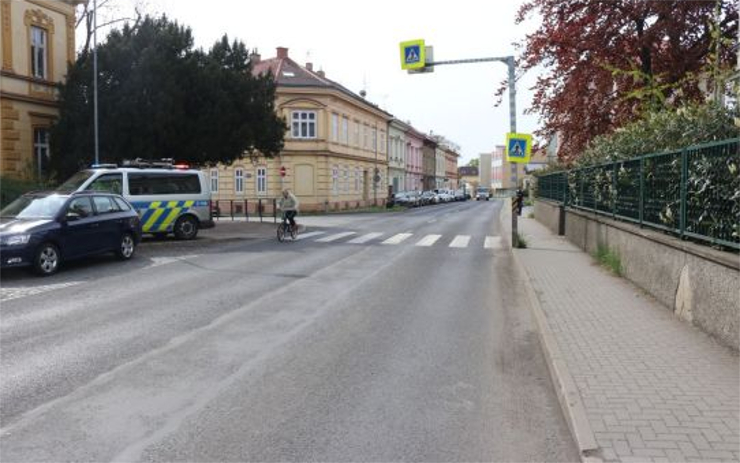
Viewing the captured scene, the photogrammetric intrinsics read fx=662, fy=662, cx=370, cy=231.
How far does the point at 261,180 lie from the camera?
45156 mm

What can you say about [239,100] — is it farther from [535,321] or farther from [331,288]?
[535,321]

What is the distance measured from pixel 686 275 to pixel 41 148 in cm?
2355

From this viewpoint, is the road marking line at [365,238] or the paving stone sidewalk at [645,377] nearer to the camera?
the paving stone sidewalk at [645,377]

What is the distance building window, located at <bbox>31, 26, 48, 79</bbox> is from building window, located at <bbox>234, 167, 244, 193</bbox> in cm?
2142

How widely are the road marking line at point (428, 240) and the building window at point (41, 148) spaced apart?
547 inches

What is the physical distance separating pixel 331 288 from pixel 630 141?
6245 mm

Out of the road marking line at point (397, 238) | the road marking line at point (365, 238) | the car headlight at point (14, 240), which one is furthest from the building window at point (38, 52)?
the car headlight at point (14, 240)

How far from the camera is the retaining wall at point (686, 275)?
6.24 meters

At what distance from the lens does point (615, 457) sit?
3.79 meters

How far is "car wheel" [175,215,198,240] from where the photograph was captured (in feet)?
65.0

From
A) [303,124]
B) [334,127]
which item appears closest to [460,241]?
[303,124]

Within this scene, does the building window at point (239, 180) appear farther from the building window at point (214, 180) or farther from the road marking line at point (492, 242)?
the road marking line at point (492, 242)

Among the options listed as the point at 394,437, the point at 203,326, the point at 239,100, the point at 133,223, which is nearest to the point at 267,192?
the point at 239,100

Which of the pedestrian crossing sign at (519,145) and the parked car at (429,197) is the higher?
the pedestrian crossing sign at (519,145)
